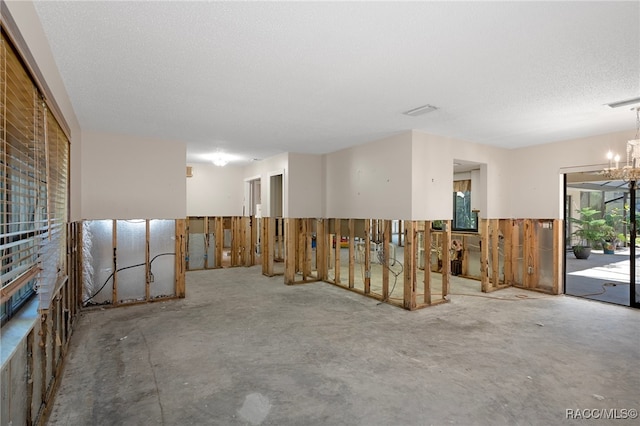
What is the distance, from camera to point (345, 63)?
2.68 m

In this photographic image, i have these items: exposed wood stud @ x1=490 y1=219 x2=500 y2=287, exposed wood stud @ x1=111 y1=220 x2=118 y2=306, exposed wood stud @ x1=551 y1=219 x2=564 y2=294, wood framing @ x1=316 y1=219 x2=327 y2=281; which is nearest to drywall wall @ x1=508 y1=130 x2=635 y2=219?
exposed wood stud @ x1=551 y1=219 x2=564 y2=294

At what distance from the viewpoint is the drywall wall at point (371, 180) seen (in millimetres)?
4992

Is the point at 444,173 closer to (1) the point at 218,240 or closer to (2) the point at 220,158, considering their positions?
(2) the point at 220,158

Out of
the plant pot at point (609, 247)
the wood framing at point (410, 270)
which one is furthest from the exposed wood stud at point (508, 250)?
the plant pot at point (609, 247)

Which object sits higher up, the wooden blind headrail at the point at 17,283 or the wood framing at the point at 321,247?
the wooden blind headrail at the point at 17,283

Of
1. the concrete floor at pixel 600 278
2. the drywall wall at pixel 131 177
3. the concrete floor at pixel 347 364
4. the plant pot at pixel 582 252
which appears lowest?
the concrete floor at pixel 347 364

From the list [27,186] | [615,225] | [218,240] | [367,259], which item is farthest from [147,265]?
[615,225]

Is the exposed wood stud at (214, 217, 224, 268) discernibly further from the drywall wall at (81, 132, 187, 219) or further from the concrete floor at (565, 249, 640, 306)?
the concrete floor at (565, 249, 640, 306)

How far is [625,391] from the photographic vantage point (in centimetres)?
262

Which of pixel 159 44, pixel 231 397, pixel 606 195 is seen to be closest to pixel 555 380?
pixel 231 397

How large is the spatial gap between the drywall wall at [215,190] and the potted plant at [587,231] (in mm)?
9853

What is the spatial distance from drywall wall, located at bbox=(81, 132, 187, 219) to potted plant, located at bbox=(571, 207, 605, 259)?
10.9 metres

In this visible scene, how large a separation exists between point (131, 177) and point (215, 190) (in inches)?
134

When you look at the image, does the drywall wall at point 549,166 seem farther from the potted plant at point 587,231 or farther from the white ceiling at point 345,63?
the potted plant at point 587,231
